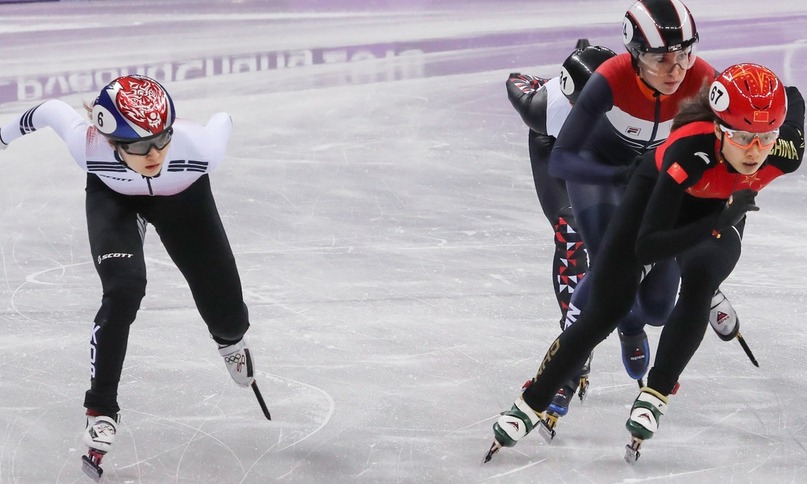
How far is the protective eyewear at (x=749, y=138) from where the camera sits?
3.59m

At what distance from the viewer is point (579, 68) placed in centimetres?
452

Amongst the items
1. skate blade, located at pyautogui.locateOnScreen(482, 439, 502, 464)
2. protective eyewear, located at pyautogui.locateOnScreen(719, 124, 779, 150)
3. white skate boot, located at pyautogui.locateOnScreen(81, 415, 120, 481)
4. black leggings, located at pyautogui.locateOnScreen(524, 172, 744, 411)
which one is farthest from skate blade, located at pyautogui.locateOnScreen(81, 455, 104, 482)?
protective eyewear, located at pyautogui.locateOnScreen(719, 124, 779, 150)

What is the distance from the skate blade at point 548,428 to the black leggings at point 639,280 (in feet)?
1.47

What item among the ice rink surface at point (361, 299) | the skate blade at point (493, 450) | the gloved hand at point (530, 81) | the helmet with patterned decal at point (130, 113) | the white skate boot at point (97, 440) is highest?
the helmet with patterned decal at point (130, 113)

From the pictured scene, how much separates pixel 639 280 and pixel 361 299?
6.31 feet

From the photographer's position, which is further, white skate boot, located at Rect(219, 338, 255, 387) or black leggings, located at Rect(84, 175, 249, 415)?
white skate boot, located at Rect(219, 338, 255, 387)

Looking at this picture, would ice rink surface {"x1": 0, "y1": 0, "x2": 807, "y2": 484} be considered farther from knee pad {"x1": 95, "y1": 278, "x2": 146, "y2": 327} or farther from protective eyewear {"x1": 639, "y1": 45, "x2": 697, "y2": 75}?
protective eyewear {"x1": 639, "y1": 45, "x2": 697, "y2": 75}

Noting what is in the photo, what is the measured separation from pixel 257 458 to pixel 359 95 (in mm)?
4991

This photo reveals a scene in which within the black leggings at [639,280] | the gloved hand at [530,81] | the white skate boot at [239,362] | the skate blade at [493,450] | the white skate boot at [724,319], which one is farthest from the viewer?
the gloved hand at [530,81]

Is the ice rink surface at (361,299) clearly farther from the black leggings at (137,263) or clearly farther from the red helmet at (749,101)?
the red helmet at (749,101)

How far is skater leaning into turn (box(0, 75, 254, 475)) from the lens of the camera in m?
3.88

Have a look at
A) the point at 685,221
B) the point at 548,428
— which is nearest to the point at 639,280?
the point at 685,221

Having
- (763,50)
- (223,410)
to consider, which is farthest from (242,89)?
(223,410)

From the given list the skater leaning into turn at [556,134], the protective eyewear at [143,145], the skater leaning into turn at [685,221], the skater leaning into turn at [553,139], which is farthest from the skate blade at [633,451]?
the protective eyewear at [143,145]
